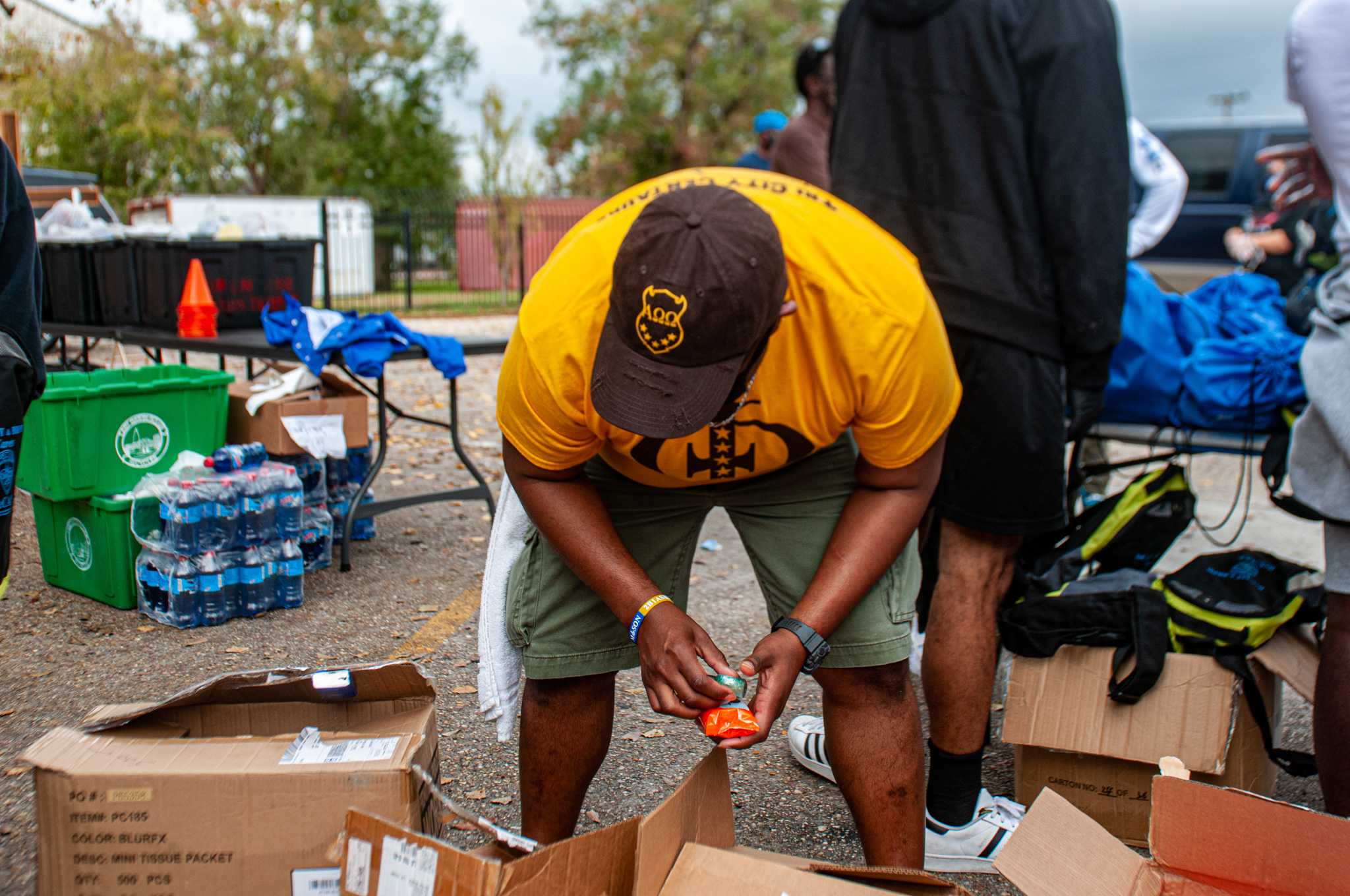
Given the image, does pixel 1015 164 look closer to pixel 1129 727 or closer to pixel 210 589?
pixel 1129 727

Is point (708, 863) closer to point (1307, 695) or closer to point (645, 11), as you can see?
point (1307, 695)

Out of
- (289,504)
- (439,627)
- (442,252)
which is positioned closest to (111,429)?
(289,504)

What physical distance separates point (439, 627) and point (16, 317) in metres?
1.99

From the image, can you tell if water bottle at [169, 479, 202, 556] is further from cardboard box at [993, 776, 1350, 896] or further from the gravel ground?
cardboard box at [993, 776, 1350, 896]

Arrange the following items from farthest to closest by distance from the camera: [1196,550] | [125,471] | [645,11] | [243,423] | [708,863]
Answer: [645,11], [1196,550], [243,423], [125,471], [708,863]

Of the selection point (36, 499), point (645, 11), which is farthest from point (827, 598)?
point (645, 11)

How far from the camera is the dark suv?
32.9 ft

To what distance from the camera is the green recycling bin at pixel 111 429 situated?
3945 millimetres

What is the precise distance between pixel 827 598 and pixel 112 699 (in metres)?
2.28

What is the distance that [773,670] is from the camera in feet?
6.37

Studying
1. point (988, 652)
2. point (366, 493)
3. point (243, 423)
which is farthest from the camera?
point (366, 493)

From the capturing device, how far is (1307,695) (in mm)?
2664

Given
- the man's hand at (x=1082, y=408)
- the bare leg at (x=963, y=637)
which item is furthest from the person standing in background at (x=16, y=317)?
the man's hand at (x=1082, y=408)

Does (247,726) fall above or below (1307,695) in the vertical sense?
above
